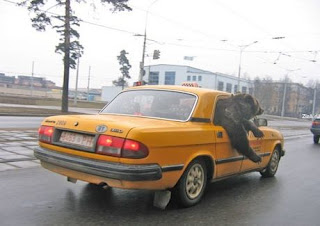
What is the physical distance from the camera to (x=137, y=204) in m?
5.15

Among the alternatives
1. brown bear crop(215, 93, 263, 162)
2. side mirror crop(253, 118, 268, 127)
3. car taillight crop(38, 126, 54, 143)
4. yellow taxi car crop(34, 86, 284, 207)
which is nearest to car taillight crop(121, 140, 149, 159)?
yellow taxi car crop(34, 86, 284, 207)

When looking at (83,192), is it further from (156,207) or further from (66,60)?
(66,60)

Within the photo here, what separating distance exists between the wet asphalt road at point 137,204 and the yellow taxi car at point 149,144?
37cm

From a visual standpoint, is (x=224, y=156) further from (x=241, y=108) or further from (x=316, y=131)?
(x=316, y=131)

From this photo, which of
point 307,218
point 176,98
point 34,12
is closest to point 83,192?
point 176,98

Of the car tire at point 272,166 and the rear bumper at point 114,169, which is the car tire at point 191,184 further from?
the car tire at point 272,166

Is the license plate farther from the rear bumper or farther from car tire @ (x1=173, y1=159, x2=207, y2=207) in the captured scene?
car tire @ (x1=173, y1=159, x2=207, y2=207)

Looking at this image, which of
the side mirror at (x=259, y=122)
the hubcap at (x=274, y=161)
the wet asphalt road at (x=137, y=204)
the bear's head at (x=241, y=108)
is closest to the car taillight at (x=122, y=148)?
the wet asphalt road at (x=137, y=204)

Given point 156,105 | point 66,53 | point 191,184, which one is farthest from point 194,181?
point 66,53

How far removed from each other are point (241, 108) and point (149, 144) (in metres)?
2.20

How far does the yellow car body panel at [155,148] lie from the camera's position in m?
4.41

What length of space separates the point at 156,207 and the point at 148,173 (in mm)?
836

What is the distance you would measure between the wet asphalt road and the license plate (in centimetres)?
83

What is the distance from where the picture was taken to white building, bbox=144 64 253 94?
92.1 metres
